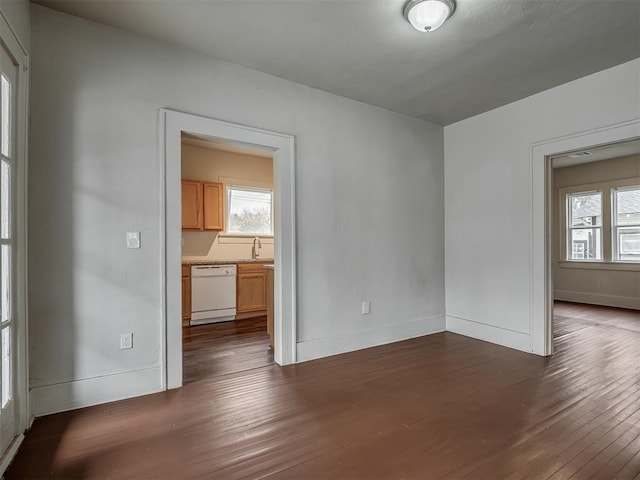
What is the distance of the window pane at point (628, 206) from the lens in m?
6.02

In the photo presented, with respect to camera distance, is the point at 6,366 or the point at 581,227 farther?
the point at 581,227

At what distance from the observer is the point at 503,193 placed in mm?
3885

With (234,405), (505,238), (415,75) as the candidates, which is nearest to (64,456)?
(234,405)

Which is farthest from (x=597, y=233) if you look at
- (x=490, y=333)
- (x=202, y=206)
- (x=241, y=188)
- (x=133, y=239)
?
(x=133, y=239)

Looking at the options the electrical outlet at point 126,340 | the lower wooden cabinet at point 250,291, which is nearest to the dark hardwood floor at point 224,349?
the lower wooden cabinet at point 250,291

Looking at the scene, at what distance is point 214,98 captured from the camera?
2918 millimetres

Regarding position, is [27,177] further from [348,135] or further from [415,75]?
[415,75]

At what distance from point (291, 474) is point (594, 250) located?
7438 millimetres

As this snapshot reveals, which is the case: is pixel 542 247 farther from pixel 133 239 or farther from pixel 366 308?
pixel 133 239

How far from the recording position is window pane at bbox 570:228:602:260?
654 centimetres

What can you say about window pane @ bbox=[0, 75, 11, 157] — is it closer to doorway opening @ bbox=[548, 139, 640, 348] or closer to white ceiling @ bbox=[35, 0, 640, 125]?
white ceiling @ bbox=[35, 0, 640, 125]

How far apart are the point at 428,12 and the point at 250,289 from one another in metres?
4.22

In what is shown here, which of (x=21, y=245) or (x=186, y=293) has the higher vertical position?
(x=21, y=245)

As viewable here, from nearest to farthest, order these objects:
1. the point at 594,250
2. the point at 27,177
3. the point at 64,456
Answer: the point at 64,456 < the point at 27,177 < the point at 594,250
